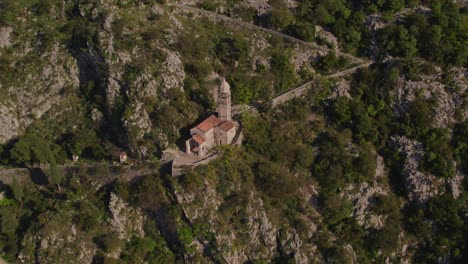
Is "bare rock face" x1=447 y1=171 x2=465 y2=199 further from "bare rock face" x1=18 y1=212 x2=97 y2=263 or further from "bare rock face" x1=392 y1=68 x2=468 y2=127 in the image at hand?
"bare rock face" x1=18 y1=212 x2=97 y2=263

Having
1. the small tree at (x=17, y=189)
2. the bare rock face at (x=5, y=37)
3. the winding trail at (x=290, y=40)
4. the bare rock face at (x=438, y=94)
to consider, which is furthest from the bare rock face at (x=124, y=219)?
the bare rock face at (x=438, y=94)

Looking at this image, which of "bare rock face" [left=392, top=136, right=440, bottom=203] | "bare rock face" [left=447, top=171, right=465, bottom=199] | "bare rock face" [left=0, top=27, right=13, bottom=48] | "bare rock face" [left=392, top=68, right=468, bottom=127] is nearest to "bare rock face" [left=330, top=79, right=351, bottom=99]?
"bare rock face" [left=392, top=68, right=468, bottom=127]

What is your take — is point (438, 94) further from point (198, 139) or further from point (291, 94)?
point (198, 139)

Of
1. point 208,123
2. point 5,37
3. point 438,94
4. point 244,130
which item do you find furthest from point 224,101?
point 5,37

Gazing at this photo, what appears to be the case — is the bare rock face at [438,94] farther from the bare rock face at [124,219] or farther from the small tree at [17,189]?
the small tree at [17,189]

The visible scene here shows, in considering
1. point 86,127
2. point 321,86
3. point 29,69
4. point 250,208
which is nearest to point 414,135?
point 321,86

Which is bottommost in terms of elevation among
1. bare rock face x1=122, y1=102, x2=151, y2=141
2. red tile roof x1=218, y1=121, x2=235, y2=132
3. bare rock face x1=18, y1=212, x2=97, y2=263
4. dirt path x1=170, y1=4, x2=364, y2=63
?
bare rock face x1=18, y1=212, x2=97, y2=263
